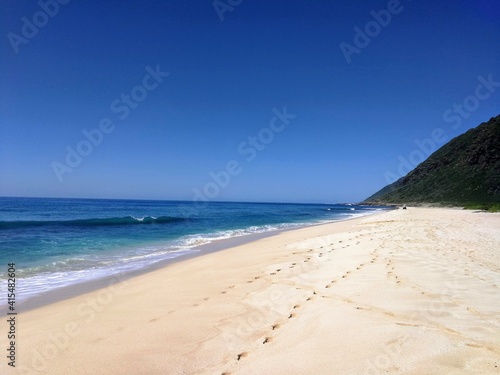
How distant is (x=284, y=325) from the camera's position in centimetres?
459

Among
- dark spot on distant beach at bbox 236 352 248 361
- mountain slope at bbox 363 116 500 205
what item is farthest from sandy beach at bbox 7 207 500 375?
mountain slope at bbox 363 116 500 205

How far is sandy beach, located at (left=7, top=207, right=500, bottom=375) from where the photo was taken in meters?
3.51

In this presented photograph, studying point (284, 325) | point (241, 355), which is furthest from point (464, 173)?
point (241, 355)

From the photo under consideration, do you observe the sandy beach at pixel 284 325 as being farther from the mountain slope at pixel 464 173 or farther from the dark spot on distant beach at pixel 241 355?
the mountain slope at pixel 464 173

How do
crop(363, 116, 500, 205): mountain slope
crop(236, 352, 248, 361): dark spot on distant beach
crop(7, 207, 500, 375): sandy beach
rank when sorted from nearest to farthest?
crop(7, 207, 500, 375): sandy beach, crop(236, 352, 248, 361): dark spot on distant beach, crop(363, 116, 500, 205): mountain slope

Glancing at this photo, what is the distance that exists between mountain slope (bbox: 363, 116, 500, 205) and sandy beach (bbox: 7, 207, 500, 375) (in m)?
87.9

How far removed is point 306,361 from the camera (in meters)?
3.50

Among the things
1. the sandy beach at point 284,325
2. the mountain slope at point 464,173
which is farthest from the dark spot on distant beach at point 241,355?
the mountain slope at point 464,173

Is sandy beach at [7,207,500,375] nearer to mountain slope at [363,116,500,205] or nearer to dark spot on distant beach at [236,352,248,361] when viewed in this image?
dark spot on distant beach at [236,352,248,361]

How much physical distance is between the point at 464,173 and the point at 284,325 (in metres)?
118

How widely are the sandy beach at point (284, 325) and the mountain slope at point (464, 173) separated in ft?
288

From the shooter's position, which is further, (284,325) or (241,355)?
(284,325)

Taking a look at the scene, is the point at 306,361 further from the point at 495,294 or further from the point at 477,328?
the point at 495,294

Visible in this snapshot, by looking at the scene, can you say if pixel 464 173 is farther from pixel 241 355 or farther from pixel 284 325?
pixel 241 355
